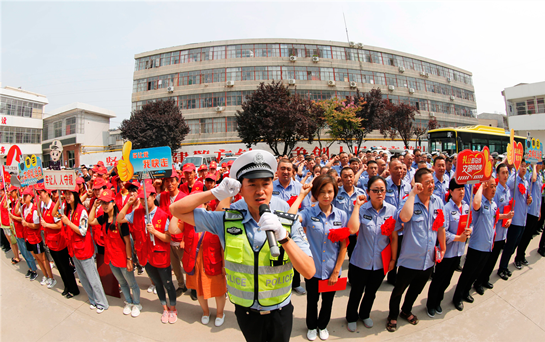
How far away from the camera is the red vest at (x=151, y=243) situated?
361 centimetres

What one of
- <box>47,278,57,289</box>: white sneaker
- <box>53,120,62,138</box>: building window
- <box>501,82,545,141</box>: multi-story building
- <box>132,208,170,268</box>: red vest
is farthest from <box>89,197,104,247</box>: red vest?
<box>53,120,62,138</box>: building window

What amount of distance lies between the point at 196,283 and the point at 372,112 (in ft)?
89.5

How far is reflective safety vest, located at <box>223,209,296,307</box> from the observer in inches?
65.6

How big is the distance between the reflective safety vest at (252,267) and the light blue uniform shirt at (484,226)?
339 cm

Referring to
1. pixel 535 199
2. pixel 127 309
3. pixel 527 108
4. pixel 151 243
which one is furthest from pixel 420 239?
pixel 527 108

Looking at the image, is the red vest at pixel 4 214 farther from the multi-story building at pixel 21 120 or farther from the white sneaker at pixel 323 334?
the multi-story building at pixel 21 120

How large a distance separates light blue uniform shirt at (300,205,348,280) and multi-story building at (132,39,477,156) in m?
26.7

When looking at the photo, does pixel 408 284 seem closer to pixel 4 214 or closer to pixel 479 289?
pixel 479 289

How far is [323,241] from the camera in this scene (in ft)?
9.73

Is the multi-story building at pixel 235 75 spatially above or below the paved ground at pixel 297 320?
above

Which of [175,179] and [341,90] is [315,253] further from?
[341,90]

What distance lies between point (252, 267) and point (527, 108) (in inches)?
1810

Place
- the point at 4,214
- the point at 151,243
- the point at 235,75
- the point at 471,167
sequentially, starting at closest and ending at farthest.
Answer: the point at 471,167 → the point at 151,243 → the point at 4,214 → the point at 235,75

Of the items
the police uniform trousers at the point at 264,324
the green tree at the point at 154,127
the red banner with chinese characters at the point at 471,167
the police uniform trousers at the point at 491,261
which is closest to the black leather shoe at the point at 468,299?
the police uniform trousers at the point at 491,261
